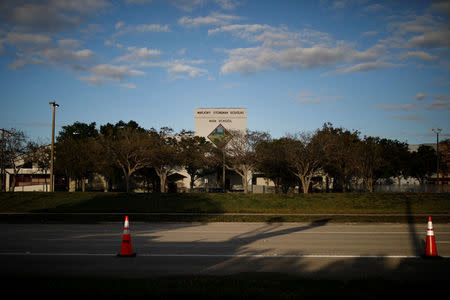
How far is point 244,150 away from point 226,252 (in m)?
32.6

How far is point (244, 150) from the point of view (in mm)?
41875

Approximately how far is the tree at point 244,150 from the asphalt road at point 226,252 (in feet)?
88.3

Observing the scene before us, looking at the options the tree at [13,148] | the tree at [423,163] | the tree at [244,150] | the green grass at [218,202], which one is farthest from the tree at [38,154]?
the tree at [423,163]

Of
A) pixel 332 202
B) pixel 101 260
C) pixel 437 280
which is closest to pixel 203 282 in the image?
pixel 101 260

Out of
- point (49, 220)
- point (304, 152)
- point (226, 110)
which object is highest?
point (226, 110)

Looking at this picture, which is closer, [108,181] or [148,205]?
[148,205]

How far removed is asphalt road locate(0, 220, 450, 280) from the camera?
7547mm

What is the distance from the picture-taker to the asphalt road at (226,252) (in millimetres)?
7547

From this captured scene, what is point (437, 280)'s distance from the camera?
6656mm

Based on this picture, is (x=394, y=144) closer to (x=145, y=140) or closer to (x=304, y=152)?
(x=304, y=152)

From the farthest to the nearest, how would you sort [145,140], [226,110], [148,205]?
[226,110] → [145,140] → [148,205]

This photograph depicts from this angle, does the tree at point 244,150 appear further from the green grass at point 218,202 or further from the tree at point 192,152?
the green grass at point 218,202

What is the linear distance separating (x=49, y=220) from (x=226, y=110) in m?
48.7

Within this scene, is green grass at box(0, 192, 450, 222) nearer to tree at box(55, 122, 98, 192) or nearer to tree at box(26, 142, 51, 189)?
tree at box(55, 122, 98, 192)
